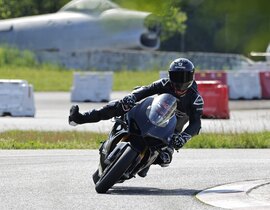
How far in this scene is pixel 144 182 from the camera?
11242 millimetres

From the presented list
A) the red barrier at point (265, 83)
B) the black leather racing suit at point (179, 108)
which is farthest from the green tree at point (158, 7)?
the red barrier at point (265, 83)

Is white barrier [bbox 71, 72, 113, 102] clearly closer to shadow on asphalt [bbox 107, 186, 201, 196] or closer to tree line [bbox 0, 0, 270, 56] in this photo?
shadow on asphalt [bbox 107, 186, 201, 196]

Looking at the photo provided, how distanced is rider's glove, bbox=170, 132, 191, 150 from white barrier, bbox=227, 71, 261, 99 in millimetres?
23409

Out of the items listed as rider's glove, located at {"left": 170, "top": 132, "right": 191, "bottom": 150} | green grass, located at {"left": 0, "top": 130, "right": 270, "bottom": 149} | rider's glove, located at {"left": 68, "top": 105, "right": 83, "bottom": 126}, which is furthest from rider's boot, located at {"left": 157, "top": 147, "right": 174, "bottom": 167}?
green grass, located at {"left": 0, "top": 130, "right": 270, "bottom": 149}

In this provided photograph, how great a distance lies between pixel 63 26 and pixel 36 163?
35066mm

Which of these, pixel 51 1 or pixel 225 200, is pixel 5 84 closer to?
pixel 225 200

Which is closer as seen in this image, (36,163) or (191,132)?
(191,132)

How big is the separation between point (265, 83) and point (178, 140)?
24.2 m

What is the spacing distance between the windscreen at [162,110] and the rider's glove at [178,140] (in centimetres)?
17

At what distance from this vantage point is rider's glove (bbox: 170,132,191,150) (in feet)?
32.7

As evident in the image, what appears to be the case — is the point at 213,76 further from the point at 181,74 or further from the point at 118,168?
the point at 118,168

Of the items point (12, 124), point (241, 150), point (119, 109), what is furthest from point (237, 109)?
point (119, 109)

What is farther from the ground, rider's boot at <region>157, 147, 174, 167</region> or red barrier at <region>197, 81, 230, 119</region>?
rider's boot at <region>157, 147, 174, 167</region>

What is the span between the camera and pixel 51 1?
5.96m
